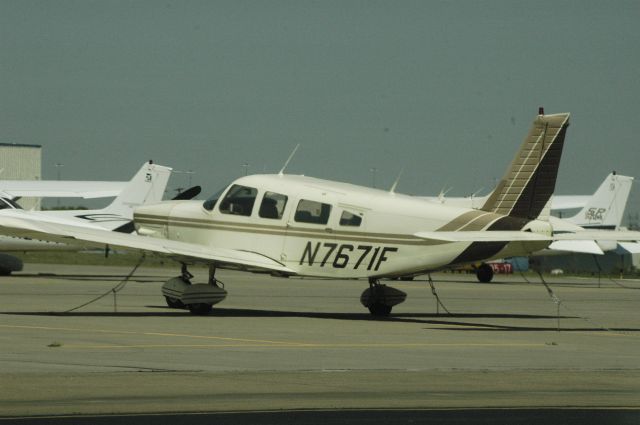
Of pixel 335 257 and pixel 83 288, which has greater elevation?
pixel 335 257

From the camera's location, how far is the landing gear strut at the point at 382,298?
81.1 ft

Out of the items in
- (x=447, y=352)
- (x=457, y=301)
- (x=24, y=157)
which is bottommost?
(x=24, y=157)

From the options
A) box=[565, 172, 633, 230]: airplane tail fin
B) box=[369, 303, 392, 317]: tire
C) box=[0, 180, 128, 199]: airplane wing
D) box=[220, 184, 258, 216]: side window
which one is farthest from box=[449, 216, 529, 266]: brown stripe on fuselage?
box=[565, 172, 633, 230]: airplane tail fin

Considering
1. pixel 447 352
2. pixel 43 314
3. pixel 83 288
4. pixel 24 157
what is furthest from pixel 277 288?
pixel 24 157

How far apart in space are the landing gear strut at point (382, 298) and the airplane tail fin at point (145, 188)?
24194mm

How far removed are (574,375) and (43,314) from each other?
1172 cm

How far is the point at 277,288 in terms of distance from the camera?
123 feet

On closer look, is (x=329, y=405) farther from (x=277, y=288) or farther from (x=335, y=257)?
(x=277, y=288)

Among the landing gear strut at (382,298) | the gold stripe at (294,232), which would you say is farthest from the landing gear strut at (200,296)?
the landing gear strut at (382,298)

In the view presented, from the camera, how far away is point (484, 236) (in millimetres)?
21156

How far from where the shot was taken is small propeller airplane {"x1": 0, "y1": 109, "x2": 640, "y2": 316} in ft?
72.8

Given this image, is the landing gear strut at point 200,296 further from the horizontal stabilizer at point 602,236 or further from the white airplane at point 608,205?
the white airplane at point 608,205

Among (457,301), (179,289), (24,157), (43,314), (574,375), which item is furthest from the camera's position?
(24,157)

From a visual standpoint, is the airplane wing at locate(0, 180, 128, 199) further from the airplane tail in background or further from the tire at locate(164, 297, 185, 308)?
the tire at locate(164, 297, 185, 308)
